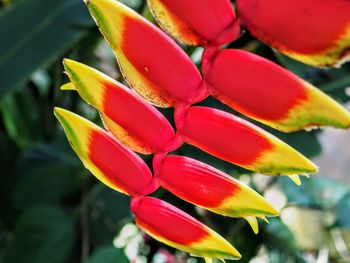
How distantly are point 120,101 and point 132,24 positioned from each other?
0.09 ft

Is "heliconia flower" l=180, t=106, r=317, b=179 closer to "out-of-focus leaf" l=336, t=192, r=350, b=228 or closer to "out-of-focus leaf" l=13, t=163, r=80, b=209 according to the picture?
"out-of-focus leaf" l=336, t=192, r=350, b=228

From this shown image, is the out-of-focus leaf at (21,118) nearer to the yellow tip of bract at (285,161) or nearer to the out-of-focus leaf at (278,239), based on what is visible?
the out-of-focus leaf at (278,239)

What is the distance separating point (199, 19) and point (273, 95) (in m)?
0.03

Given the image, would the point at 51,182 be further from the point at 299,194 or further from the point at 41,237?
the point at 299,194

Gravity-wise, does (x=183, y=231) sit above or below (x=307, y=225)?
above

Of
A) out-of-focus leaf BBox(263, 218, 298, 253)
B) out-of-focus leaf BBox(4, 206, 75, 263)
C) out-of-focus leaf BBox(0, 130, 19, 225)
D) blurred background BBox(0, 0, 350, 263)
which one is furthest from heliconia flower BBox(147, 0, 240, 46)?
out-of-focus leaf BBox(0, 130, 19, 225)

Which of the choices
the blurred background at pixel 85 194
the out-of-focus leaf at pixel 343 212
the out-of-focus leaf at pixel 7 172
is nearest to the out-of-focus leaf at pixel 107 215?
the blurred background at pixel 85 194

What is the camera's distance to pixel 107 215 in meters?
0.86

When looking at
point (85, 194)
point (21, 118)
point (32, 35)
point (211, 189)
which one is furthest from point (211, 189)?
point (21, 118)

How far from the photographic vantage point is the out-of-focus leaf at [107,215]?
80 cm

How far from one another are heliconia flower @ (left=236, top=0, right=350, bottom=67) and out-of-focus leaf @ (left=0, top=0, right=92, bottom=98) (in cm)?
56

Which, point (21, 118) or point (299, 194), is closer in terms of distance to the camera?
point (299, 194)

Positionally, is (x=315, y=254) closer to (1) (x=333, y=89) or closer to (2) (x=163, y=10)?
(1) (x=333, y=89)

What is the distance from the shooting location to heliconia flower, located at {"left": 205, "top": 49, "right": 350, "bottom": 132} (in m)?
0.16
